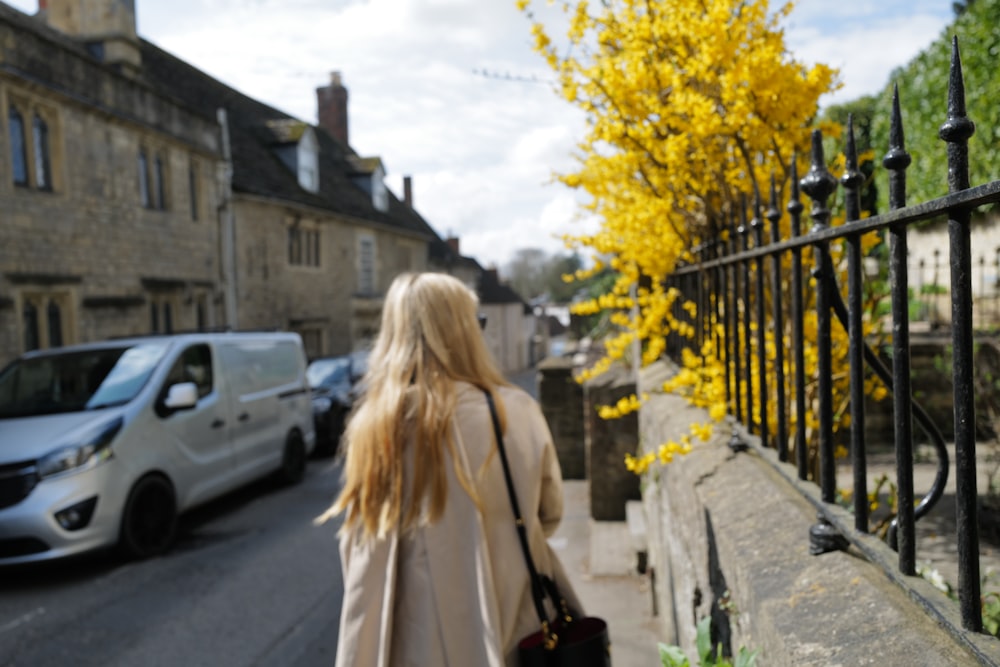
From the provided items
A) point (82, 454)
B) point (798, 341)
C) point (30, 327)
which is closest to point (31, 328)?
point (30, 327)

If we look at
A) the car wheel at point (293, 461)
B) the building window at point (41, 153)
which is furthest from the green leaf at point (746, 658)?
the building window at point (41, 153)

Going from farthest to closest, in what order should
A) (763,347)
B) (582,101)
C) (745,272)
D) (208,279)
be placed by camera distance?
1. (208,279)
2. (582,101)
3. (745,272)
4. (763,347)

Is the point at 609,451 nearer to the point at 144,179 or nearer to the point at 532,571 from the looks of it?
the point at 532,571

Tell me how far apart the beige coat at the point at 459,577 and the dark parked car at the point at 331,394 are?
10037 millimetres

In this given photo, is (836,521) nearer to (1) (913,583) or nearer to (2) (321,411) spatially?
(1) (913,583)

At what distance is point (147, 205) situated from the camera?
15.1m

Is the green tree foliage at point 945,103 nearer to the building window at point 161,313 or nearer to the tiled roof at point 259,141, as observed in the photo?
the tiled roof at point 259,141

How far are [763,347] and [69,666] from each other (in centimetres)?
419

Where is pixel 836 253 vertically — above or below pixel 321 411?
above

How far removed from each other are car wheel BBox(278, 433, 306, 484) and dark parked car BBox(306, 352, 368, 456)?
80.5 inches

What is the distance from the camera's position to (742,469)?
255 cm

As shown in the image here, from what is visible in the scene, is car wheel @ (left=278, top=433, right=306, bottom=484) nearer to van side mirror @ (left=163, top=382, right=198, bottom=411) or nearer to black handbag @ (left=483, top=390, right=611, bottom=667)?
van side mirror @ (left=163, top=382, right=198, bottom=411)

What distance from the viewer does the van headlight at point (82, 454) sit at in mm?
5816

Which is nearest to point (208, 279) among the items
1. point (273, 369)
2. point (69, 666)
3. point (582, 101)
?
point (273, 369)
